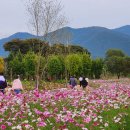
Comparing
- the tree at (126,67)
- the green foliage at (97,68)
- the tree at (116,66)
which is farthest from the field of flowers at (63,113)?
the tree at (126,67)

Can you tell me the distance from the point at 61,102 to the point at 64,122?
3.51 metres

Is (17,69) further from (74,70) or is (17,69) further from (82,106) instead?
(82,106)

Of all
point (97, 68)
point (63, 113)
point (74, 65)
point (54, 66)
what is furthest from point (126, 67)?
point (63, 113)

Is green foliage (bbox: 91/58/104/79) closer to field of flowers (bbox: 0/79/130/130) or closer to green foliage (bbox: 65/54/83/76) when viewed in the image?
green foliage (bbox: 65/54/83/76)

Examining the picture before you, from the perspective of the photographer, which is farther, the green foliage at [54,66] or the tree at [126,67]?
the tree at [126,67]

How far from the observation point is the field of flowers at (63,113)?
6962mm

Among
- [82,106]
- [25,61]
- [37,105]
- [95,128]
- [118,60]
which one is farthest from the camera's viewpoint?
[118,60]

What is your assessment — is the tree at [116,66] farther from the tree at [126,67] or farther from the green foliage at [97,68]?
the green foliage at [97,68]

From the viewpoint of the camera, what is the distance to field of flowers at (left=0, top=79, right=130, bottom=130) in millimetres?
6962

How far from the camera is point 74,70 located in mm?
57312

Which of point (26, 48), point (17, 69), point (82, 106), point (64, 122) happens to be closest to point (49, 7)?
point (17, 69)

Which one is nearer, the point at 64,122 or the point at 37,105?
the point at 64,122

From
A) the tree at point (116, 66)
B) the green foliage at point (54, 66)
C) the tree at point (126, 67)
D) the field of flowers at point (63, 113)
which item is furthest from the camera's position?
the tree at point (126, 67)

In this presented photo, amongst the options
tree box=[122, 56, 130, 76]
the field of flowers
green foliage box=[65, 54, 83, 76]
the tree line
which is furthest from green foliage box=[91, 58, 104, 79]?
the field of flowers
